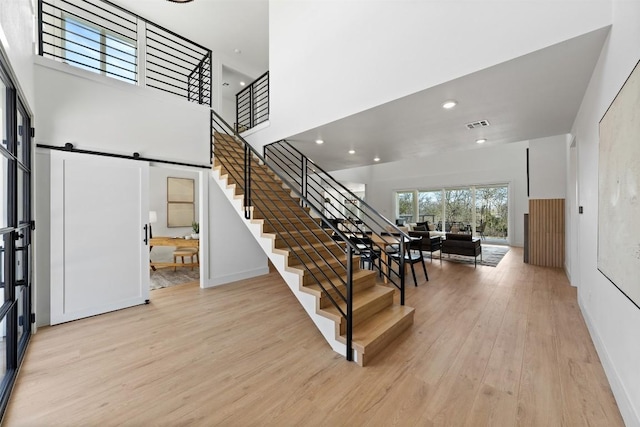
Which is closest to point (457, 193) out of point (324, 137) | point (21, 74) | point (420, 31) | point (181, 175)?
point (324, 137)

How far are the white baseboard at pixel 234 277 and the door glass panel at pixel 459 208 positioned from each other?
7899 mm

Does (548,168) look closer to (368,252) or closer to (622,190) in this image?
(622,190)

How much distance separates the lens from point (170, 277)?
5.14 m

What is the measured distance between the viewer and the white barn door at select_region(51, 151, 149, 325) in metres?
3.04

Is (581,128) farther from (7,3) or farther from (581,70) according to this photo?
A: (7,3)

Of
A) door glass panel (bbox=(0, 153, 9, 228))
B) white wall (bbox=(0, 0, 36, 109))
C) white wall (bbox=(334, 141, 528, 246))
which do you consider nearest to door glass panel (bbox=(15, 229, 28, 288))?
door glass panel (bbox=(0, 153, 9, 228))

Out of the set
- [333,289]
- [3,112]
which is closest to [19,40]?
[3,112]

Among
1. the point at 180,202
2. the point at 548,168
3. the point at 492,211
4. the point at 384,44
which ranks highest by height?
the point at 384,44

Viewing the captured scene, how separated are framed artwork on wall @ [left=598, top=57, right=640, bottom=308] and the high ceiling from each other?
66 cm

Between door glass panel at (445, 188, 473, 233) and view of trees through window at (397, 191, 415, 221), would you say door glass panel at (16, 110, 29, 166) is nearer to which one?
door glass panel at (445, 188, 473, 233)

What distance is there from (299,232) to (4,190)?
2.66 metres

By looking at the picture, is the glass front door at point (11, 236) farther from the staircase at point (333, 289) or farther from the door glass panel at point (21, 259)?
the staircase at point (333, 289)

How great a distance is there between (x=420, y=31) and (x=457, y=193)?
9220mm

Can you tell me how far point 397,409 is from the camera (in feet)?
5.54
